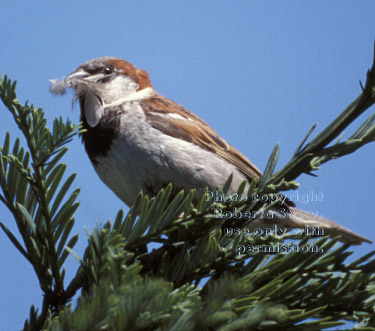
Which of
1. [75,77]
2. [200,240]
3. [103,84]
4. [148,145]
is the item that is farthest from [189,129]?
[200,240]

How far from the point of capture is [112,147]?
6.95ft

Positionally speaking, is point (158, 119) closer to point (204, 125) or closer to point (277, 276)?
point (204, 125)

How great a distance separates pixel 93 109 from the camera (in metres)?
2.37

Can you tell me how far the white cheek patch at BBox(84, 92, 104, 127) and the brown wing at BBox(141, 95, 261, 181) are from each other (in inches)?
8.0

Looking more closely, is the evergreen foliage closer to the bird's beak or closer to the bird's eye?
the bird's beak

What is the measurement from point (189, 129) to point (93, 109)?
18.1 inches

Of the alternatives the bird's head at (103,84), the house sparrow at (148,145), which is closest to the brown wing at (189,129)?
the house sparrow at (148,145)

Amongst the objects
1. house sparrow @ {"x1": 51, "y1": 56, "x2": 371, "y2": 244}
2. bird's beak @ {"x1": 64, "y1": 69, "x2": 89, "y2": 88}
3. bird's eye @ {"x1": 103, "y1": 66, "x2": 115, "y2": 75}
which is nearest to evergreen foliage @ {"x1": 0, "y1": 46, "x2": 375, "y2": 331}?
house sparrow @ {"x1": 51, "y1": 56, "x2": 371, "y2": 244}

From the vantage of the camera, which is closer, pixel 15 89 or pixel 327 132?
pixel 15 89

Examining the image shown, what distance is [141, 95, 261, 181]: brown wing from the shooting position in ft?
7.60

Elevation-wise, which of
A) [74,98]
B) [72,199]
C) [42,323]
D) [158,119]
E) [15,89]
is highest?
[74,98]

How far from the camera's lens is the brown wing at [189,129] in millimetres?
2316

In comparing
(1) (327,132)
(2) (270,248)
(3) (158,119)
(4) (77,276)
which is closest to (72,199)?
(4) (77,276)

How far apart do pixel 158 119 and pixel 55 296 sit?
141 centimetres
